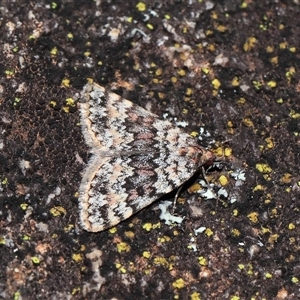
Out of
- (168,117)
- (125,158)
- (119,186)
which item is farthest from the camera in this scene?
(168,117)

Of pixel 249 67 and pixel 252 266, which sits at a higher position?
pixel 249 67

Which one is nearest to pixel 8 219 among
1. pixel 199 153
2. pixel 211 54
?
pixel 199 153

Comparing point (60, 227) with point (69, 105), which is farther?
point (69, 105)

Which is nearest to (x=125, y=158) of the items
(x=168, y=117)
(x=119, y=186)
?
(x=119, y=186)

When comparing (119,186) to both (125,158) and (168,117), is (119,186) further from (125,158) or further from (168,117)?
(168,117)

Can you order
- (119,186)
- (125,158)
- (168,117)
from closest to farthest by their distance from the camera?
(119,186) → (125,158) → (168,117)

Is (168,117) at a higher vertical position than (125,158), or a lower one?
higher

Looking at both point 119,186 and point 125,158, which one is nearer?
point 119,186

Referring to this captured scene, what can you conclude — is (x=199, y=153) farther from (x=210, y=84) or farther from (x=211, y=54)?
(x=211, y=54)
